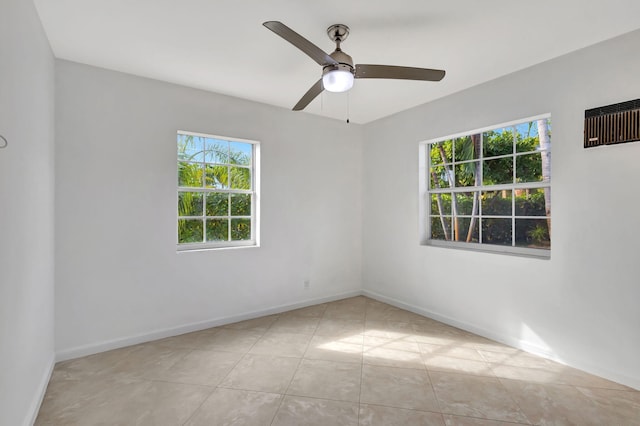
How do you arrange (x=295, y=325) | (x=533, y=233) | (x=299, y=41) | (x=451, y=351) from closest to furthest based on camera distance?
(x=299, y=41)
(x=451, y=351)
(x=533, y=233)
(x=295, y=325)

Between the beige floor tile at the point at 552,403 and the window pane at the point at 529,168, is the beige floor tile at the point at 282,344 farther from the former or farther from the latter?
the window pane at the point at 529,168

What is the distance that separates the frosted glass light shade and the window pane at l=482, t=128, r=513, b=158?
6.76ft

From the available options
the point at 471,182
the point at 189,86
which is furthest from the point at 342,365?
the point at 189,86

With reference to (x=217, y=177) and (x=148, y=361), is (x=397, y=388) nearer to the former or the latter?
(x=148, y=361)

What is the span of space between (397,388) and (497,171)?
2.44 meters

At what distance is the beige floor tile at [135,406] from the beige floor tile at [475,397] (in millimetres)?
1713

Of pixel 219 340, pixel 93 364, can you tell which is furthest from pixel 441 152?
pixel 93 364

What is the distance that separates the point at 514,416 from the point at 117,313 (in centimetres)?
335

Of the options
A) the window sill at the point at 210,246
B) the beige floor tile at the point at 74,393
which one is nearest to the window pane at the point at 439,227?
the window sill at the point at 210,246

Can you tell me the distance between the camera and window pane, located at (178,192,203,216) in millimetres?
3454

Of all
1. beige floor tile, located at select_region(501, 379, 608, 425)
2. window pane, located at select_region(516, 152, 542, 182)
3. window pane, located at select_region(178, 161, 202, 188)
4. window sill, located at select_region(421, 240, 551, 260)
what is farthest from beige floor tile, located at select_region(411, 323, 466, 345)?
window pane, located at select_region(178, 161, 202, 188)

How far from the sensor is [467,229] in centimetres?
368

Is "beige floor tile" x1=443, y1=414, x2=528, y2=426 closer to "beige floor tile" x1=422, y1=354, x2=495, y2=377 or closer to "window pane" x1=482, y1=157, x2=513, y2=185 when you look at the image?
"beige floor tile" x1=422, y1=354, x2=495, y2=377

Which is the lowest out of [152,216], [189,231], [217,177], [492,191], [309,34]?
[189,231]
